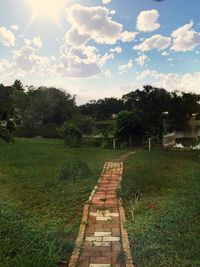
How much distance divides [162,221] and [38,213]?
2.41 m

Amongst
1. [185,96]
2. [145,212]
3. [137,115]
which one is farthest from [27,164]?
[185,96]

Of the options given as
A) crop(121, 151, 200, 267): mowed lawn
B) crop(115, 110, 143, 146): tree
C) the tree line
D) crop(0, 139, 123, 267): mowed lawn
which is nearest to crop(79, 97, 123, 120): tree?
the tree line

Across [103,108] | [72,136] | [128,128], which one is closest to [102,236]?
[72,136]

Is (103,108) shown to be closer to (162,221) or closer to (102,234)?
(162,221)

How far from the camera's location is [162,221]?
6.42 m

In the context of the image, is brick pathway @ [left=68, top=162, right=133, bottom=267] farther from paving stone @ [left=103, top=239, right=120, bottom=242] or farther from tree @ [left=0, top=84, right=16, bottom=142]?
tree @ [left=0, top=84, right=16, bottom=142]

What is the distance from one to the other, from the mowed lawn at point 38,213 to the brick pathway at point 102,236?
6.7 inches

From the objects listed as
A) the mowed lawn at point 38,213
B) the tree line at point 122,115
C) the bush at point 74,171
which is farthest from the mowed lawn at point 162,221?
the tree line at point 122,115

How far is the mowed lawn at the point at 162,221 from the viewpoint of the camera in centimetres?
488

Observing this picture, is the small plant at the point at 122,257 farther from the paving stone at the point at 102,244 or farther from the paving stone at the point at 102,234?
the paving stone at the point at 102,234

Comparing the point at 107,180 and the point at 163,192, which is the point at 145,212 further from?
the point at 107,180

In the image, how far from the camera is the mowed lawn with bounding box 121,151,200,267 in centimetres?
488

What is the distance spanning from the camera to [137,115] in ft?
107

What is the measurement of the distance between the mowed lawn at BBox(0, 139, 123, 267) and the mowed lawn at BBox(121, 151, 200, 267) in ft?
3.17
